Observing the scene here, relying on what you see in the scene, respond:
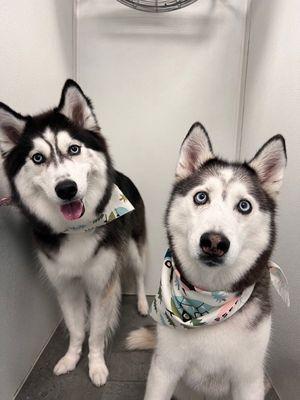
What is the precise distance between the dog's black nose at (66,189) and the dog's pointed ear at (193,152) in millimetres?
447

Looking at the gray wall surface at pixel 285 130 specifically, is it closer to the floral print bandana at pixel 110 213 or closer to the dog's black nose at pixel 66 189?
the floral print bandana at pixel 110 213

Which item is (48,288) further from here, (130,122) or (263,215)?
(263,215)

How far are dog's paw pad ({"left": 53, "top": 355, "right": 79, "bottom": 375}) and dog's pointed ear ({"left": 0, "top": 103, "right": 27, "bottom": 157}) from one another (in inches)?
49.5

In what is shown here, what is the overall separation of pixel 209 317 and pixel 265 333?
226mm

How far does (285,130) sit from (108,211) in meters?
1.02

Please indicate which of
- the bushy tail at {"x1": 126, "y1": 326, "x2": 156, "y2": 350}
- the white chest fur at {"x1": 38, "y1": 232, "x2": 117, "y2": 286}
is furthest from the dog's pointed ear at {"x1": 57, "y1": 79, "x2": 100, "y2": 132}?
the bushy tail at {"x1": 126, "y1": 326, "x2": 156, "y2": 350}

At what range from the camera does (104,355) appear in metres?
2.15

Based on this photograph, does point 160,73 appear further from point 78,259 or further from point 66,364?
point 66,364

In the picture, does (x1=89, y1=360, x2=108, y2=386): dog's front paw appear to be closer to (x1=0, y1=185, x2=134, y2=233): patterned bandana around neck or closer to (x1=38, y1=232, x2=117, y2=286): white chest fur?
(x1=38, y1=232, x2=117, y2=286): white chest fur

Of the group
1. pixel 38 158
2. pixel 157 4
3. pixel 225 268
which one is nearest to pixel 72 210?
pixel 38 158

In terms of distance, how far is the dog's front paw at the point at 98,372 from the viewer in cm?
191

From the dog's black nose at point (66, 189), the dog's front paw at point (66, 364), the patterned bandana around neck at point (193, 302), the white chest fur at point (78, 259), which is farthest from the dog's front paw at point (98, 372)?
the dog's black nose at point (66, 189)

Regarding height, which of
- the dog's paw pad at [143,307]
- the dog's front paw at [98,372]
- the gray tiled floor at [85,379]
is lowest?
the gray tiled floor at [85,379]

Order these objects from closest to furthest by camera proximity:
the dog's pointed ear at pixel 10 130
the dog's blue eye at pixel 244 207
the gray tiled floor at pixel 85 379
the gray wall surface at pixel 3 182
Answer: the dog's blue eye at pixel 244 207
the dog's pointed ear at pixel 10 130
the gray wall surface at pixel 3 182
the gray tiled floor at pixel 85 379
